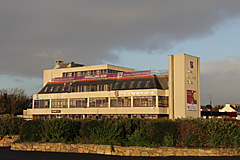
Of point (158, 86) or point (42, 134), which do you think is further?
point (158, 86)

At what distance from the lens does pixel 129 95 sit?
74.4m

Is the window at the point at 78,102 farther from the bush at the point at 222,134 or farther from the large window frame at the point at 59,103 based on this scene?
the bush at the point at 222,134

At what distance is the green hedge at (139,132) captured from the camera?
109ft

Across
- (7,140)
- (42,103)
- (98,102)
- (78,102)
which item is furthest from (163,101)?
(7,140)

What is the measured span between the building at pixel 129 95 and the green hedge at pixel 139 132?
3448 cm

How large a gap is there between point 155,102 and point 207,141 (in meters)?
37.9

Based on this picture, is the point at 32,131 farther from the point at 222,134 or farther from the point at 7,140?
the point at 222,134

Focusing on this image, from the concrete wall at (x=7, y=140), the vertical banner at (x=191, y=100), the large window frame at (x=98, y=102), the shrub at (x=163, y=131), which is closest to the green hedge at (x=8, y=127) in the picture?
the concrete wall at (x=7, y=140)

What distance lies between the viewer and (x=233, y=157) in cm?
3042

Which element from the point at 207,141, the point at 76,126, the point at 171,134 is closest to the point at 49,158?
the point at 76,126

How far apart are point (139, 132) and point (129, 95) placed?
39.1 m

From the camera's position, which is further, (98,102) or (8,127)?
(98,102)

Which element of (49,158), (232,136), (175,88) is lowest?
(49,158)

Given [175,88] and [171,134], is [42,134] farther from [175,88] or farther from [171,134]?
[175,88]
